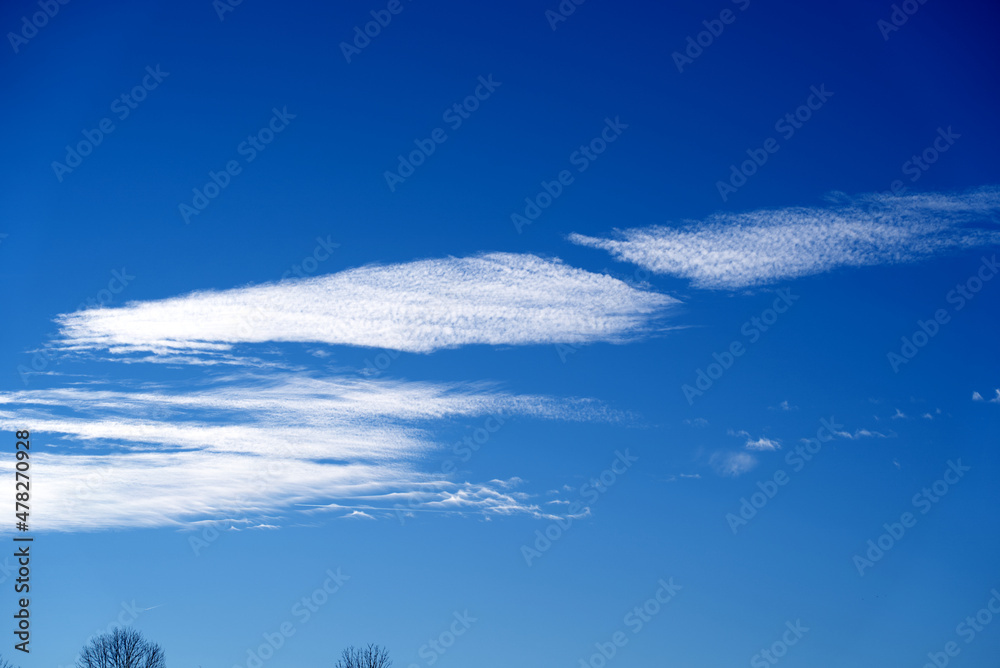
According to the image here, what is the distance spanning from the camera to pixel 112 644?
216 ft

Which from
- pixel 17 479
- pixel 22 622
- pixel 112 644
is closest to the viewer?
pixel 17 479

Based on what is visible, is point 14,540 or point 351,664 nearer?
point 14,540

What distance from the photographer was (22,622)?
113ft

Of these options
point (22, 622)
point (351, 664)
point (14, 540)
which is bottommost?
point (22, 622)

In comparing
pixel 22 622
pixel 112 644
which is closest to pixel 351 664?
pixel 112 644

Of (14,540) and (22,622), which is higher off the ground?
(14,540)

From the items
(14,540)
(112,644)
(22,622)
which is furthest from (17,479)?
(112,644)

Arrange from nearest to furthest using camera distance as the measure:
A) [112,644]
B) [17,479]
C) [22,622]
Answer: [17,479] < [22,622] < [112,644]

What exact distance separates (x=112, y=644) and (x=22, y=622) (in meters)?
35.2

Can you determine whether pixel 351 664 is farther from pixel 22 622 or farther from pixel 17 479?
pixel 17 479

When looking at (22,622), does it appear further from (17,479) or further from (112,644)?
(112,644)

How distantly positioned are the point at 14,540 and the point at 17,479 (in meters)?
3.27

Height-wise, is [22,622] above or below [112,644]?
below

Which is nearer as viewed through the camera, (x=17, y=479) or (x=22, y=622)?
(x=17, y=479)
